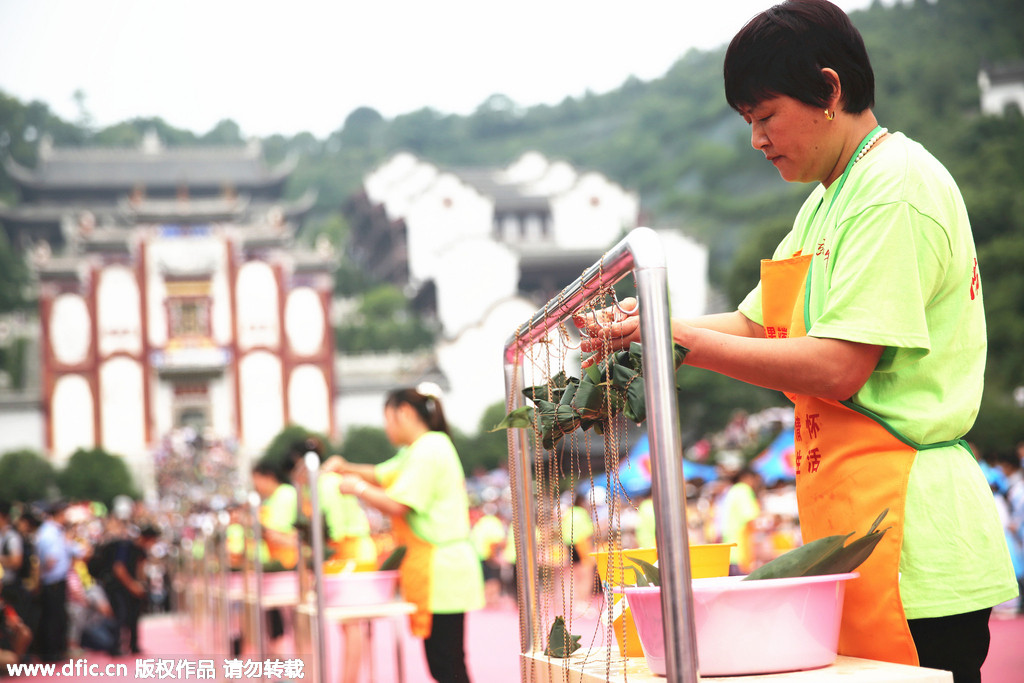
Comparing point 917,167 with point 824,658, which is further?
point 917,167

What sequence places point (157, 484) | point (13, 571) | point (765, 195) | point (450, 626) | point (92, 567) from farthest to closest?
point (765, 195) → point (157, 484) → point (92, 567) → point (13, 571) → point (450, 626)

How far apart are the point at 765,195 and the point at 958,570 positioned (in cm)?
4402

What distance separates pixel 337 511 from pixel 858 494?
376 cm

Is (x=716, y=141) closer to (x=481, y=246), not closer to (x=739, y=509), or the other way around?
(x=481, y=246)

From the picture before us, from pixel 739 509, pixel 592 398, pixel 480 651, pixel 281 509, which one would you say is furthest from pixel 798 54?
pixel 480 651

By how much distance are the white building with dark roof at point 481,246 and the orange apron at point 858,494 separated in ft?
94.0

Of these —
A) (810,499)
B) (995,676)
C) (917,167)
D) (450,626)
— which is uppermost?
(917,167)

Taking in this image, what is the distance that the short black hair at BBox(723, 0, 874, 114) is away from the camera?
1.21 meters

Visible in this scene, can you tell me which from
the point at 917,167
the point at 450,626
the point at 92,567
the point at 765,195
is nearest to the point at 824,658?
the point at 917,167

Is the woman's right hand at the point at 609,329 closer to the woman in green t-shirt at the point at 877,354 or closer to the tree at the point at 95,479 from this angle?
the woman in green t-shirt at the point at 877,354

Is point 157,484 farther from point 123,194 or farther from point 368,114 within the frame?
point 368,114

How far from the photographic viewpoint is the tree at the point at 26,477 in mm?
25406

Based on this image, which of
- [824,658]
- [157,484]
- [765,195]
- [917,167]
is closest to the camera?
[824,658]

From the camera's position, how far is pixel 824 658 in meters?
1.08
